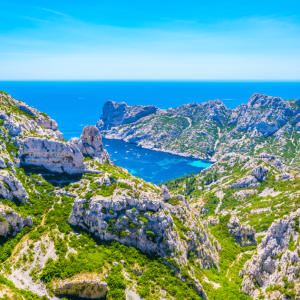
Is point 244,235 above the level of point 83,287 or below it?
below

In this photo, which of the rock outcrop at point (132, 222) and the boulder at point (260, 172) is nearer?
the rock outcrop at point (132, 222)

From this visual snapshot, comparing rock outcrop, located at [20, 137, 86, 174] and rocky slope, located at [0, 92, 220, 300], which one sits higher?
rock outcrop, located at [20, 137, 86, 174]

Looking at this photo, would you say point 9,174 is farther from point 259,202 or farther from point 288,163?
point 288,163

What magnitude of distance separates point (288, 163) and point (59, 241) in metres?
182

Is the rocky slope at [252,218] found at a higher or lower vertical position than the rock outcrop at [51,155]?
lower

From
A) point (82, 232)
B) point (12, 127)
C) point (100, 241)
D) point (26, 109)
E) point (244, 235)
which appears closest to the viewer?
point (100, 241)

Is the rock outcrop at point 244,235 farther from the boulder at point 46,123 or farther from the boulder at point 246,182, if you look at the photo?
the boulder at point 46,123

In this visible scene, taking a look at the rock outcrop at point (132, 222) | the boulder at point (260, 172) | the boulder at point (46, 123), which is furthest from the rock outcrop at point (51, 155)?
the boulder at point (260, 172)

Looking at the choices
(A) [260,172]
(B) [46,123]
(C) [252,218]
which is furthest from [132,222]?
(A) [260,172]

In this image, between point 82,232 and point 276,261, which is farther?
point 276,261

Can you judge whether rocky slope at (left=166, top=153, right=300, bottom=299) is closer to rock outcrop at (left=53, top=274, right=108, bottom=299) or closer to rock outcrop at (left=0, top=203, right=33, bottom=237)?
rock outcrop at (left=53, top=274, right=108, bottom=299)

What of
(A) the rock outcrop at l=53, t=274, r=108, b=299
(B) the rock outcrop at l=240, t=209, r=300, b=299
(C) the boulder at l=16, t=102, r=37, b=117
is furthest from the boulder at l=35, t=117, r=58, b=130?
(B) the rock outcrop at l=240, t=209, r=300, b=299

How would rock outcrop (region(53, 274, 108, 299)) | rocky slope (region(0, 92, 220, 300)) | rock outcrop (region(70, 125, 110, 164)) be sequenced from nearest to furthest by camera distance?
rock outcrop (region(53, 274, 108, 299))
rocky slope (region(0, 92, 220, 300))
rock outcrop (region(70, 125, 110, 164))

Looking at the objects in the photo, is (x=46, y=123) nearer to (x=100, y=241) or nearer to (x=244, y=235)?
(x=100, y=241)
